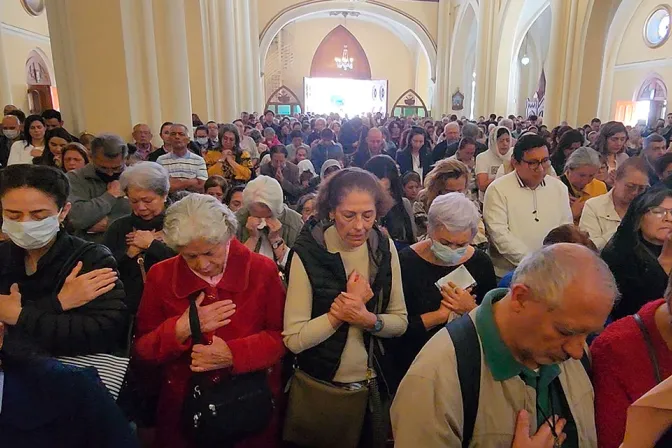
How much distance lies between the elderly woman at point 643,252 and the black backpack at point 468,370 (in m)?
1.44

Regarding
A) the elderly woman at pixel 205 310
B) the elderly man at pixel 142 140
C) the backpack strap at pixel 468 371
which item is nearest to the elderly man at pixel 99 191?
the elderly woman at pixel 205 310

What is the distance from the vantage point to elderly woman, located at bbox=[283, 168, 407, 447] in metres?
2.28

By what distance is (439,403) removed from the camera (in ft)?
4.99

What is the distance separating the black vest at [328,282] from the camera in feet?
7.59

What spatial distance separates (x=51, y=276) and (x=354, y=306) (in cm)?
127

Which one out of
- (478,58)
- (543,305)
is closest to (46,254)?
(543,305)

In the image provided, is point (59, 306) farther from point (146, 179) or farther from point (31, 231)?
point (146, 179)

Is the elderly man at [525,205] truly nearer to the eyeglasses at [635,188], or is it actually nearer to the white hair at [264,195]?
the eyeglasses at [635,188]

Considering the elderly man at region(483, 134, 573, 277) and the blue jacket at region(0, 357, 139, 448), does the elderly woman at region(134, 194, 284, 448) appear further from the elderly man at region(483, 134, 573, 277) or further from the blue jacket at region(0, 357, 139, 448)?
the elderly man at region(483, 134, 573, 277)

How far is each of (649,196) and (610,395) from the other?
1405 millimetres

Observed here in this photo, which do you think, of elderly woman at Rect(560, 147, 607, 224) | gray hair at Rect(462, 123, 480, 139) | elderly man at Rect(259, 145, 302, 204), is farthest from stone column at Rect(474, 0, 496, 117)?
elderly woman at Rect(560, 147, 607, 224)

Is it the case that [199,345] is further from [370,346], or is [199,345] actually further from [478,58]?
[478,58]

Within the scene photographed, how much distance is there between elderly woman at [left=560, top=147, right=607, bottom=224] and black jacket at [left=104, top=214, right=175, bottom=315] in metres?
3.25

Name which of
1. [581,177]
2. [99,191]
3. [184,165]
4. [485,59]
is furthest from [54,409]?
[485,59]
